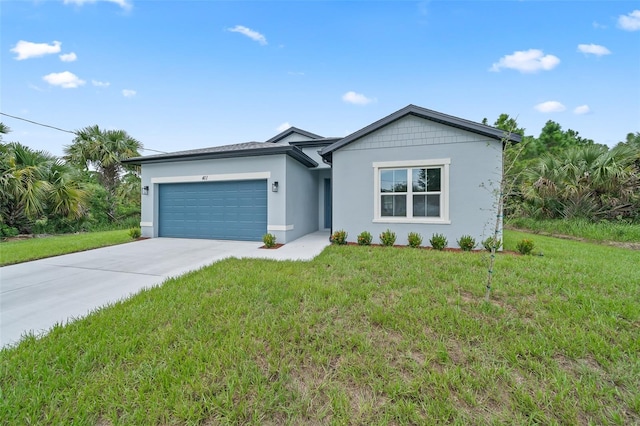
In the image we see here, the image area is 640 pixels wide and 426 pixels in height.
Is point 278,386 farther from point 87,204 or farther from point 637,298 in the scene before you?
point 87,204

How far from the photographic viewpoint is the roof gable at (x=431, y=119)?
7.14 metres

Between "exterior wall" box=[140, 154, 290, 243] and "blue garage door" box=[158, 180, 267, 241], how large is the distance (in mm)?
255

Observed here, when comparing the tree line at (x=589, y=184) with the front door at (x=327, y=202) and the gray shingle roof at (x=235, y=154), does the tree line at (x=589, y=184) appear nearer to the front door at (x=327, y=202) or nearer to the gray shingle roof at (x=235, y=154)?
the front door at (x=327, y=202)

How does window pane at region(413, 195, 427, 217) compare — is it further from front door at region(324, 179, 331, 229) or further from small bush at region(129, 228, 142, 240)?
small bush at region(129, 228, 142, 240)

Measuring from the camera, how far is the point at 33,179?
401 inches

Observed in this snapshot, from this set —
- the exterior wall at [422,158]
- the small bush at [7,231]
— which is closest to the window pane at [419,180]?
the exterior wall at [422,158]

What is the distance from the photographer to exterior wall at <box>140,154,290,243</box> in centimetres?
891

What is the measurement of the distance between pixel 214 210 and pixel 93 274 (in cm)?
476

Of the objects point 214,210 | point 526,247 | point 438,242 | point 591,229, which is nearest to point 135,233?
point 214,210

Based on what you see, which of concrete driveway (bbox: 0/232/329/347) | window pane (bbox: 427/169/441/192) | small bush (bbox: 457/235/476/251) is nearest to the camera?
concrete driveway (bbox: 0/232/329/347)

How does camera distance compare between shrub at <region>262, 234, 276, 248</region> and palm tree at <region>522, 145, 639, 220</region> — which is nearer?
shrub at <region>262, 234, 276, 248</region>

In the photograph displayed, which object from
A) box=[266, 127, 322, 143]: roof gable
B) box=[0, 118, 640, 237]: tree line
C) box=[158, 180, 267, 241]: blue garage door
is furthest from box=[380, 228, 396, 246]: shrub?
box=[266, 127, 322, 143]: roof gable

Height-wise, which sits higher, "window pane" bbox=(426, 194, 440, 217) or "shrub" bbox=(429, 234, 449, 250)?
"window pane" bbox=(426, 194, 440, 217)

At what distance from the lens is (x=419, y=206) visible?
26.7 feet
